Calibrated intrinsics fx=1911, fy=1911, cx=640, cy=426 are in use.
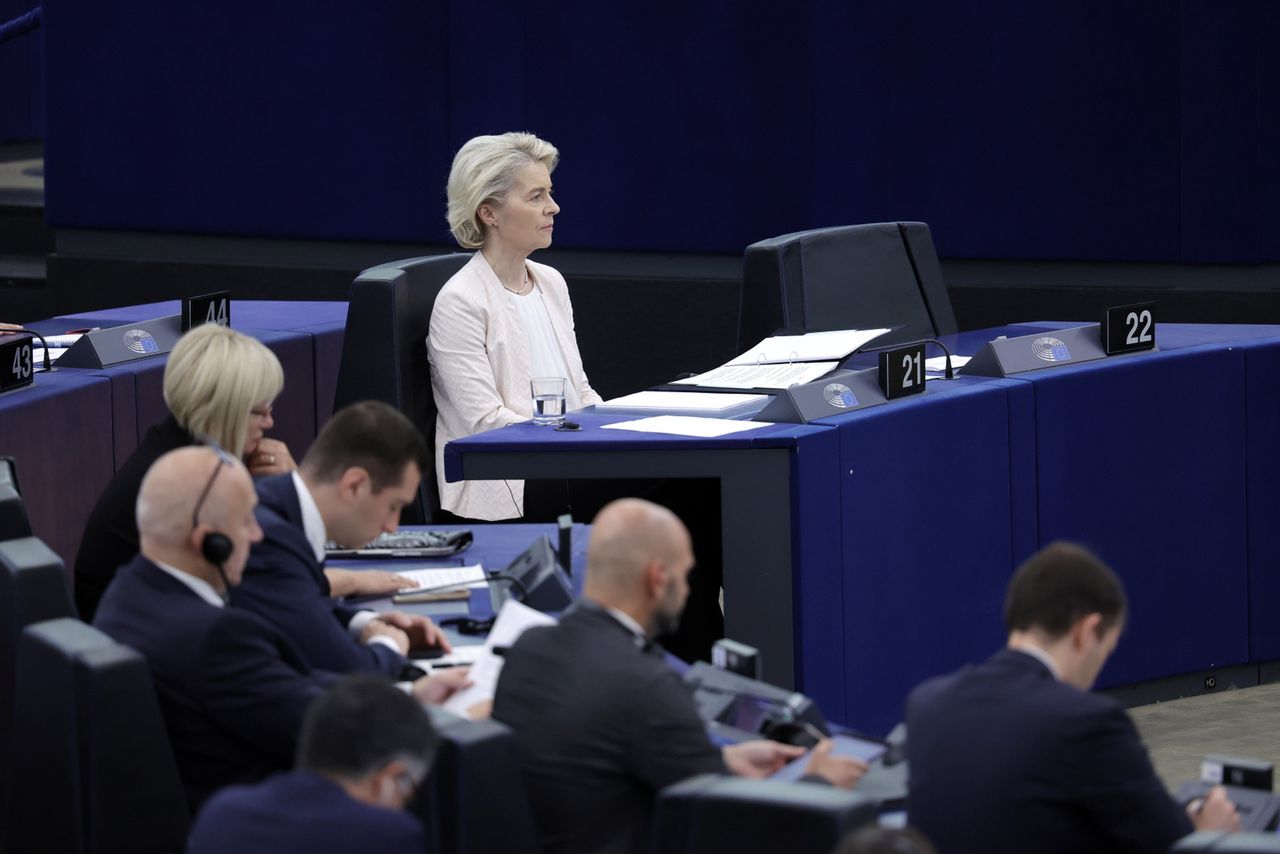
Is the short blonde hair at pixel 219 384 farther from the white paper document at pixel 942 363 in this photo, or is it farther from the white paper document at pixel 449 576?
the white paper document at pixel 942 363

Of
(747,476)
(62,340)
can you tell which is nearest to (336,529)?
(747,476)

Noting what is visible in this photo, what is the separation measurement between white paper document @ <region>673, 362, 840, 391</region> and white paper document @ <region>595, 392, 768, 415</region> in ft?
0.20

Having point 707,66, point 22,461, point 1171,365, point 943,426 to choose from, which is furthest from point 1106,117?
point 22,461

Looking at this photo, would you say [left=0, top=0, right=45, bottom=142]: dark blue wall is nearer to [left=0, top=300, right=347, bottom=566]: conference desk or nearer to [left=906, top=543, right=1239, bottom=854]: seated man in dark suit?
[left=0, top=300, right=347, bottom=566]: conference desk

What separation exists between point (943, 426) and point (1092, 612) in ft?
6.17

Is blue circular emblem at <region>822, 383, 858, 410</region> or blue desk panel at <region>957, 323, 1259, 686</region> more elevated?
blue circular emblem at <region>822, 383, 858, 410</region>

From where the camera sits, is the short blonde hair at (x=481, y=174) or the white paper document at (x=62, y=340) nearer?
the short blonde hair at (x=481, y=174)

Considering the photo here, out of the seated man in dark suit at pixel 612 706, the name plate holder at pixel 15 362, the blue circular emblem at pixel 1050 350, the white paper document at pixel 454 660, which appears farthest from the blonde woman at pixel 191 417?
the blue circular emblem at pixel 1050 350

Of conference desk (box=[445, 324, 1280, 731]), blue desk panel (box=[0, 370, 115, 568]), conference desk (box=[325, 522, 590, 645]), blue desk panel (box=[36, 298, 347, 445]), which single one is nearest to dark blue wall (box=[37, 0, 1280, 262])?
conference desk (box=[445, 324, 1280, 731])

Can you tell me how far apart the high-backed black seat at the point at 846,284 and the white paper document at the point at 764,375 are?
0.63 meters

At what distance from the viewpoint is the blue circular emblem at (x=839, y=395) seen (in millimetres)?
4324

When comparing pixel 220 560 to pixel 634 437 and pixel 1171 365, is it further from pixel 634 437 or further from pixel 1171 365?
pixel 1171 365

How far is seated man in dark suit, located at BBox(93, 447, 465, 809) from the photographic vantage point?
112 inches

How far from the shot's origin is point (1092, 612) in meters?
2.66
